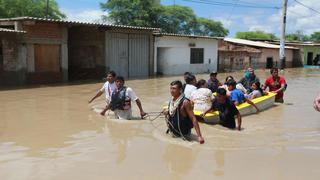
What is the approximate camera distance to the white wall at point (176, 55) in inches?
1043

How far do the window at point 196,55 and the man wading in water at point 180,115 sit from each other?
21.8 meters

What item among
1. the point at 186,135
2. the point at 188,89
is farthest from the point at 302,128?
the point at 186,135

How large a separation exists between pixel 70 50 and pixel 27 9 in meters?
16.4

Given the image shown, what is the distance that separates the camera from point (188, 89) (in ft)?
30.8

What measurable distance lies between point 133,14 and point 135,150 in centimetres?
3273

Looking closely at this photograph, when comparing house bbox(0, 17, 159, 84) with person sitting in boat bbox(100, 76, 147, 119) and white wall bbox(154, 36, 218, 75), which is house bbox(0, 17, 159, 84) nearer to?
white wall bbox(154, 36, 218, 75)

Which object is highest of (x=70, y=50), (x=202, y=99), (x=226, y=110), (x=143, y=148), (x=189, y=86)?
(x=70, y=50)

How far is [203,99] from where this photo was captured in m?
8.94

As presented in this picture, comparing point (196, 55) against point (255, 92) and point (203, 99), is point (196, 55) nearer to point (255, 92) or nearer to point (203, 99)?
point (255, 92)

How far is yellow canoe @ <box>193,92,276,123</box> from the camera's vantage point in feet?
28.8

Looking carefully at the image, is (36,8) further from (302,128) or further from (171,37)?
(302,128)

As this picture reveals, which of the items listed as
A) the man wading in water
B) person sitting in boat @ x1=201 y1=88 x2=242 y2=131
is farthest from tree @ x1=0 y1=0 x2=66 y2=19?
the man wading in water

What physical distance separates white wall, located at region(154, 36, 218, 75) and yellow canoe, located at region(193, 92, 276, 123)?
554 inches

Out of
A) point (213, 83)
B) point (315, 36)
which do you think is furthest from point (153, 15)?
point (315, 36)
